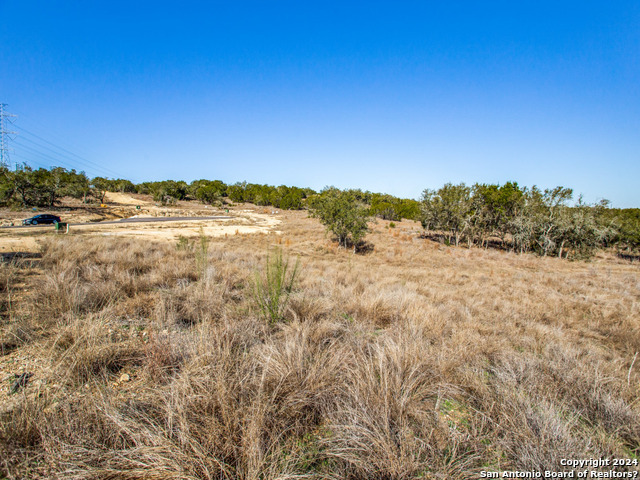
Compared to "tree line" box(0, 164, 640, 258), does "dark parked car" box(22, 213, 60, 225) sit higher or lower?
lower

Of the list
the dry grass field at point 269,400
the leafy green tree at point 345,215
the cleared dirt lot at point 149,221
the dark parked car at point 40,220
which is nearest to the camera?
the dry grass field at point 269,400

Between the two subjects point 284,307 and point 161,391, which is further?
point 284,307

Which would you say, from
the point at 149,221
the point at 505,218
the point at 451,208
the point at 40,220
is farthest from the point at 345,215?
the point at 40,220

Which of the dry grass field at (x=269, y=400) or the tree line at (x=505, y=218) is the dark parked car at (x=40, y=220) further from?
the dry grass field at (x=269, y=400)

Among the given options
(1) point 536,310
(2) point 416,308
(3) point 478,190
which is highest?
(3) point 478,190

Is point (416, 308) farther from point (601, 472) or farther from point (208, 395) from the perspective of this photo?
point (208, 395)

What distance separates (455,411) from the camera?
97.1 inches

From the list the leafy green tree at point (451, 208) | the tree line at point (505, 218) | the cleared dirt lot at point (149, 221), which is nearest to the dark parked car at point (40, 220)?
the cleared dirt lot at point (149, 221)

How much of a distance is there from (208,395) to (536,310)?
30.9 ft

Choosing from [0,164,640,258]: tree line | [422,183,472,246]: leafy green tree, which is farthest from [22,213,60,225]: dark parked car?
[422,183,472,246]: leafy green tree

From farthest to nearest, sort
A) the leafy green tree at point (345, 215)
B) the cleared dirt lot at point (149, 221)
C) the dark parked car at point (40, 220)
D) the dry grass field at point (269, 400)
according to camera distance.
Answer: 1. the cleared dirt lot at point (149, 221)
2. the dark parked car at point (40, 220)
3. the leafy green tree at point (345, 215)
4. the dry grass field at point (269, 400)

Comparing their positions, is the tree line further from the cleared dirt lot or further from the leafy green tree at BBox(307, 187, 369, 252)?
the cleared dirt lot

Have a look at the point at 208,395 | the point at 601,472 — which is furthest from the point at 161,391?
the point at 601,472

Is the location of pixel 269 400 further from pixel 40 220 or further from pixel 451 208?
pixel 40 220
